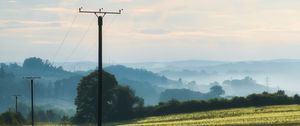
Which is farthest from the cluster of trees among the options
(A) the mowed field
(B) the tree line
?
(A) the mowed field

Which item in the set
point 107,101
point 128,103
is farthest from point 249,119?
point 107,101

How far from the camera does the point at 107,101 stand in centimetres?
14375

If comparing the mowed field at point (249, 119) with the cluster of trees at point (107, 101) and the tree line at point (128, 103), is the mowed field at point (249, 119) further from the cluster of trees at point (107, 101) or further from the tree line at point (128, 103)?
the cluster of trees at point (107, 101)

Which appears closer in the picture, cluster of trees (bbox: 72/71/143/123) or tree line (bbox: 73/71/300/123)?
tree line (bbox: 73/71/300/123)

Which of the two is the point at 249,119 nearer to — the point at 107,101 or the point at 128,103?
the point at 128,103

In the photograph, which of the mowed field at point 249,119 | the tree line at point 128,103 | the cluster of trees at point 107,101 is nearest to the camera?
the mowed field at point 249,119

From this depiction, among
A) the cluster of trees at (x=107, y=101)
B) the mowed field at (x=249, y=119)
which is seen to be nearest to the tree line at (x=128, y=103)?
the cluster of trees at (x=107, y=101)

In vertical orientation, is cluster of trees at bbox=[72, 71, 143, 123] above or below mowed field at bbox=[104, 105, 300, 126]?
above

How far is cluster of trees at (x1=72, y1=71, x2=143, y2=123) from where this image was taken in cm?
14125

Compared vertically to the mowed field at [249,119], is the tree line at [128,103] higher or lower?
higher

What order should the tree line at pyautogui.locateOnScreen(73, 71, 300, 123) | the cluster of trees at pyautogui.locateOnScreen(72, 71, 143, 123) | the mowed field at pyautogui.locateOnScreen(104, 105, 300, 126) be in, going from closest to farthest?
the mowed field at pyautogui.locateOnScreen(104, 105, 300, 126) < the tree line at pyautogui.locateOnScreen(73, 71, 300, 123) < the cluster of trees at pyautogui.locateOnScreen(72, 71, 143, 123)

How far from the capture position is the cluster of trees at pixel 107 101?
141250 mm

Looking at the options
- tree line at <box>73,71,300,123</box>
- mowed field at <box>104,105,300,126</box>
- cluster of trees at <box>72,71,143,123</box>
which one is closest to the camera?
mowed field at <box>104,105,300,126</box>

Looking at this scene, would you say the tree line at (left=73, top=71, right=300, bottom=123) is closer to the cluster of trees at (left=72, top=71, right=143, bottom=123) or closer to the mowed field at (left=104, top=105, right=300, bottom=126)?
the cluster of trees at (left=72, top=71, right=143, bottom=123)
